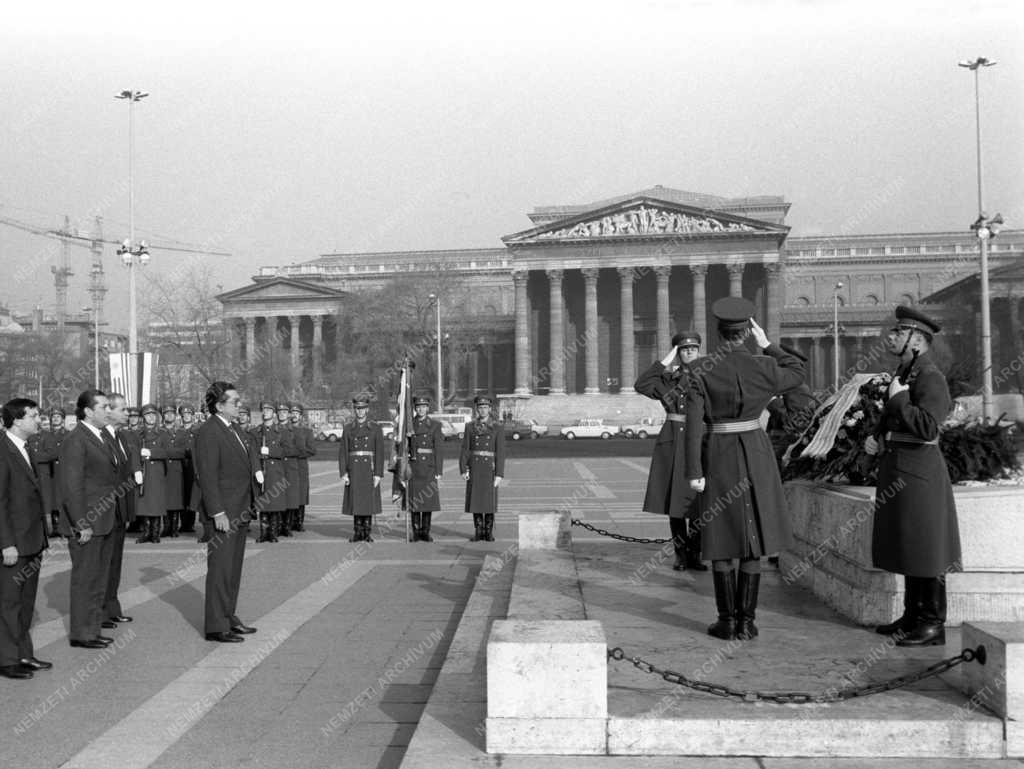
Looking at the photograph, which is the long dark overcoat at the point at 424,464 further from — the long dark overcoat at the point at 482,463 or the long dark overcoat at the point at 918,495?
the long dark overcoat at the point at 918,495

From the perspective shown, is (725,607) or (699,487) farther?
(725,607)

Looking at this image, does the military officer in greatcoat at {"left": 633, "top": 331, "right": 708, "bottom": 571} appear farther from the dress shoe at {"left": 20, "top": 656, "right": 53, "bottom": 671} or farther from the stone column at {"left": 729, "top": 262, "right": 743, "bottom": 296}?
the stone column at {"left": 729, "top": 262, "right": 743, "bottom": 296}

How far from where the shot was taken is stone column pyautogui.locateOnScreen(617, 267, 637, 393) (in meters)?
81.3

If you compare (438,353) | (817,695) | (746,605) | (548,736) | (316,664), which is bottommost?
(316,664)

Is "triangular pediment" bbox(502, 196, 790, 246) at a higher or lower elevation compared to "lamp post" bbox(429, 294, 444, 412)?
higher

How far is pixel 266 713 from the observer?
231 inches

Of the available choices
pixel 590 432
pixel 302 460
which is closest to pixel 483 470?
pixel 302 460

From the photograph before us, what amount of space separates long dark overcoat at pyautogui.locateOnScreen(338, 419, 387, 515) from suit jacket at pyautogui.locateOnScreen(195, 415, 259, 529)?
243 inches

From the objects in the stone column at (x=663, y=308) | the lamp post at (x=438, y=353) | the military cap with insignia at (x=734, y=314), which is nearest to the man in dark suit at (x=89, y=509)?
the military cap with insignia at (x=734, y=314)

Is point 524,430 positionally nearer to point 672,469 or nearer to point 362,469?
point 362,469

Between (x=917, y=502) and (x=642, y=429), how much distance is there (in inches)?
2471

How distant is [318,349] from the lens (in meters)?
88.8

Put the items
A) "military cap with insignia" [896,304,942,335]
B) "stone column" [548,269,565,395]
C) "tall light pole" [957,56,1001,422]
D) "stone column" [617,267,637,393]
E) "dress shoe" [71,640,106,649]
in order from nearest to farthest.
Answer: "military cap with insignia" [896,304,942,335]
"dress shoe" [71,640,106,649]
"tall light pole" [957,56,1001,422]
"stone column" [617,267,637,393]
"stone column" [548,269,565,395]

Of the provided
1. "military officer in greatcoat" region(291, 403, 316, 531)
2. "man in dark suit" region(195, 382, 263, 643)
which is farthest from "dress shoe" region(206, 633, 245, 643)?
"military officer in greatcoat" region(291, 403, 316, 531)
